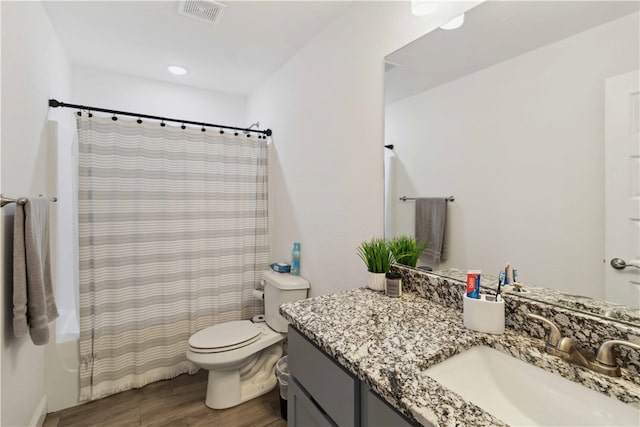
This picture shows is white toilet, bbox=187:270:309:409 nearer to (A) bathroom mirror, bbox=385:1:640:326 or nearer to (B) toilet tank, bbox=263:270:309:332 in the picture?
(B) toilet tank, bbox=263:270:309:332

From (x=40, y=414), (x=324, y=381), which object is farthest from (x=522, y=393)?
(x=40, y=414)

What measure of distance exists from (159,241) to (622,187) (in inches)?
92.1

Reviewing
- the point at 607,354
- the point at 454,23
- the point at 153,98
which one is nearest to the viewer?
the point at 607,354

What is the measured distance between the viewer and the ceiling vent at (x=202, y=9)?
5.16 ft

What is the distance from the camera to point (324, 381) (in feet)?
2.81

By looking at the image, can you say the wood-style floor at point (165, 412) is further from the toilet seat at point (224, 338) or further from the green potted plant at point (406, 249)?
the green potted plant at point (406, 249)

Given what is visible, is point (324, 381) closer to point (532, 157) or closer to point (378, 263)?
point (378, 263)

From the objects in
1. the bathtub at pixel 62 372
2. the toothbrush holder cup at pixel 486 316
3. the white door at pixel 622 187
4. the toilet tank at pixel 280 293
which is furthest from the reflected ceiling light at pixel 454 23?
the bathtub at pixel 62 372

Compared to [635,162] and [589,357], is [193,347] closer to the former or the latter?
[589,357]

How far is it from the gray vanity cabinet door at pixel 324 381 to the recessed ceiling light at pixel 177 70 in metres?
2.29

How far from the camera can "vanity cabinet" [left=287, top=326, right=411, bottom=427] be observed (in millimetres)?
692

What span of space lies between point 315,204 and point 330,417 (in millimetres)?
1288

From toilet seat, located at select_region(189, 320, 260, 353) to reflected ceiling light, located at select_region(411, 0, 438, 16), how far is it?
193cm

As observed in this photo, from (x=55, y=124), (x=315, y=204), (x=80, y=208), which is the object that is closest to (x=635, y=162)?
(x=315, y=204)
